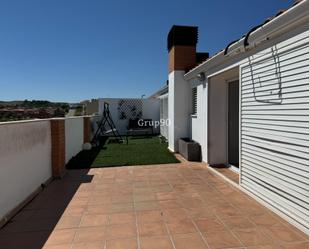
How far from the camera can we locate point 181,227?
3818 millimetres

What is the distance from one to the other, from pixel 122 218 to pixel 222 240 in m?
1.54

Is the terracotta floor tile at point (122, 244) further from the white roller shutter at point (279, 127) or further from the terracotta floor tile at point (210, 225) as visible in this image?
the white roller shutter at point (279, 127)

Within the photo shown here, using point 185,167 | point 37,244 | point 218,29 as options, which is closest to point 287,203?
point 37,244

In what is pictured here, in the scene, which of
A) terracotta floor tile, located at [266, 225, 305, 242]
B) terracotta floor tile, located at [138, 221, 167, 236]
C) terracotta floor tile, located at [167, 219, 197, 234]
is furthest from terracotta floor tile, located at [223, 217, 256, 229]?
terracotta floor tile, located at [138, 221, 167, 236]

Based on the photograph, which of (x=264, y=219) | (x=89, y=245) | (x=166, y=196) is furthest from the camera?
(x=166, y=196)

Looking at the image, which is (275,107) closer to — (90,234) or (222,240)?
(222,240)

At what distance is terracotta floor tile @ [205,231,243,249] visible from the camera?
3.27 metres

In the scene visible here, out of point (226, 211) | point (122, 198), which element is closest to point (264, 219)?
point (226, 211)

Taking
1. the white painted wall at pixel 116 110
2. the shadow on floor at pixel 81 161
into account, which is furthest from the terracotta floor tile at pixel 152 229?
the white painted wall at pixel 116 110

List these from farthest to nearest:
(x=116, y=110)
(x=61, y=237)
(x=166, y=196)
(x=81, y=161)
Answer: (x=116, y=110), (x=81, y=161), (x=166, y=196), (x=61, y=237)

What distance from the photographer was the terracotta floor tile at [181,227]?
12.1 feet

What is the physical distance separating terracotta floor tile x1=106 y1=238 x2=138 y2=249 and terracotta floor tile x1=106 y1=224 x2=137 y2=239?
11 cm

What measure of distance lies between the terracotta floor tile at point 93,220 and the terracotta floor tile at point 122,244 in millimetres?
603

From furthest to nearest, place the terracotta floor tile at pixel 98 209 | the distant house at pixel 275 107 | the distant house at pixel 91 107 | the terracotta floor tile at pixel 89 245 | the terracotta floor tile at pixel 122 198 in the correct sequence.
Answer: the distant house at pixel 91 107, the terracotta floor tile at pixel 122 198, the terracotta floor tile at pixel 98 209, the distant house at pixel 275 107, the terracotta floor tile at pixel 89 245
